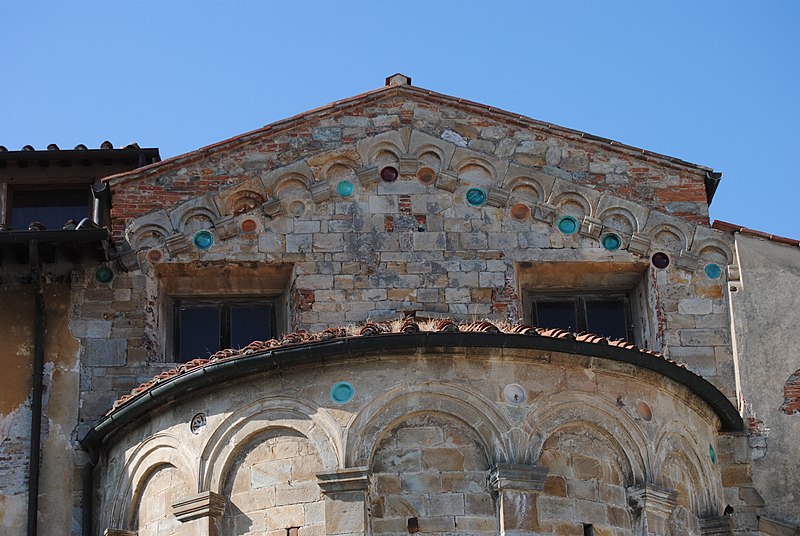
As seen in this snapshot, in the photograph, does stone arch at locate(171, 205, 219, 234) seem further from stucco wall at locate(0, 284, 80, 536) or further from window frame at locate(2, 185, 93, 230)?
window frame at locate(2, 185, 93, 230)

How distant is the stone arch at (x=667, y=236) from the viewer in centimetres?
1994

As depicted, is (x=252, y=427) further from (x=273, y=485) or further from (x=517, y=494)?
(x=517, y=494)

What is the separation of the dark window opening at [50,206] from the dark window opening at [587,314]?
5.58 m

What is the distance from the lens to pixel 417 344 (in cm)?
1633

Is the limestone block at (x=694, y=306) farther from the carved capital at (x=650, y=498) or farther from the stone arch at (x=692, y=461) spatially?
the carved capital at (x=650, y=498)

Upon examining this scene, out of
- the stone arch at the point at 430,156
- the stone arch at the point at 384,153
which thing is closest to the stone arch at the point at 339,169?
the stone arch at the point at 384,153

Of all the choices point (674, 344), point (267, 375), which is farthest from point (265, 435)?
point (674, 344)

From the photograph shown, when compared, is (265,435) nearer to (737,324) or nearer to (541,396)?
(541,396)

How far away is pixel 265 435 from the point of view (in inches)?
651

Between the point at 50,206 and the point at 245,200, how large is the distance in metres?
2.68

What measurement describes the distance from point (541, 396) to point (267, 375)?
2.59 m

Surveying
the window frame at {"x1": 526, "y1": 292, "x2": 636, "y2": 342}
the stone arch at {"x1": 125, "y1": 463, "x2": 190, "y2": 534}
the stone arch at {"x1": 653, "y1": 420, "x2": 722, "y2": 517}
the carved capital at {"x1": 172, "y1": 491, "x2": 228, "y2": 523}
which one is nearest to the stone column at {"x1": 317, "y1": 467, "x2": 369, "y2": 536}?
the carved capital at {"x1": 172, "y1": 491, "x2": 228, "y2": 523}

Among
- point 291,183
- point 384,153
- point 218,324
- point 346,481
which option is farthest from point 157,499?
point 384,153

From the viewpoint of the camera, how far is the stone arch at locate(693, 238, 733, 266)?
1989 centimetres
